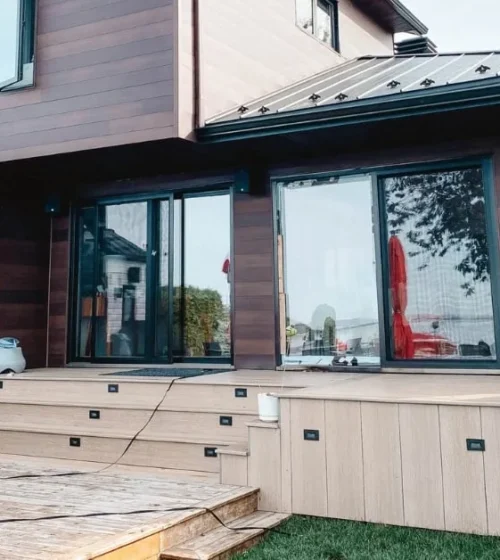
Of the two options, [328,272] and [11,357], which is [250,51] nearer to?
[328,272]

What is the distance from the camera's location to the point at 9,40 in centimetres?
538

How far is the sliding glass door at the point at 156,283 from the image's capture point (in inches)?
221

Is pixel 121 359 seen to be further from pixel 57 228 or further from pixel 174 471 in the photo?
pixel 174 471

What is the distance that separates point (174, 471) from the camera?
3812 millimetres

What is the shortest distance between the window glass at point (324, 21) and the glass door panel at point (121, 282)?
313cm

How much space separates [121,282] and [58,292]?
2.39ft

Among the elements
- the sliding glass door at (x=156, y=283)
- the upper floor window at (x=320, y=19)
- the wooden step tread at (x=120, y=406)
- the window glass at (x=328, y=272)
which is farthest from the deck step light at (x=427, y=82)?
the upper floor window at (x=320, y=19)

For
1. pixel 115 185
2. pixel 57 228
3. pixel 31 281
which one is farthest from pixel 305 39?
pixel 31 281

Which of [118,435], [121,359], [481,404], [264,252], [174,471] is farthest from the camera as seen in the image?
[121,359]

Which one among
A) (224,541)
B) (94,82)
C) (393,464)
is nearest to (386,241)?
A: (393,464)

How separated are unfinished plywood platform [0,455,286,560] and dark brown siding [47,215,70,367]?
8.18 feet

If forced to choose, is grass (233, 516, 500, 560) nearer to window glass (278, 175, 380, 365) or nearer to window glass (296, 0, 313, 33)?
window glass (278, 175, 380, 365)

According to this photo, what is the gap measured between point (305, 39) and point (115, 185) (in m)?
2.70

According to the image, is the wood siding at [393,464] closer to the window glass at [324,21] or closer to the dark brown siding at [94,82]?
the dark brown siding at [94,82]
